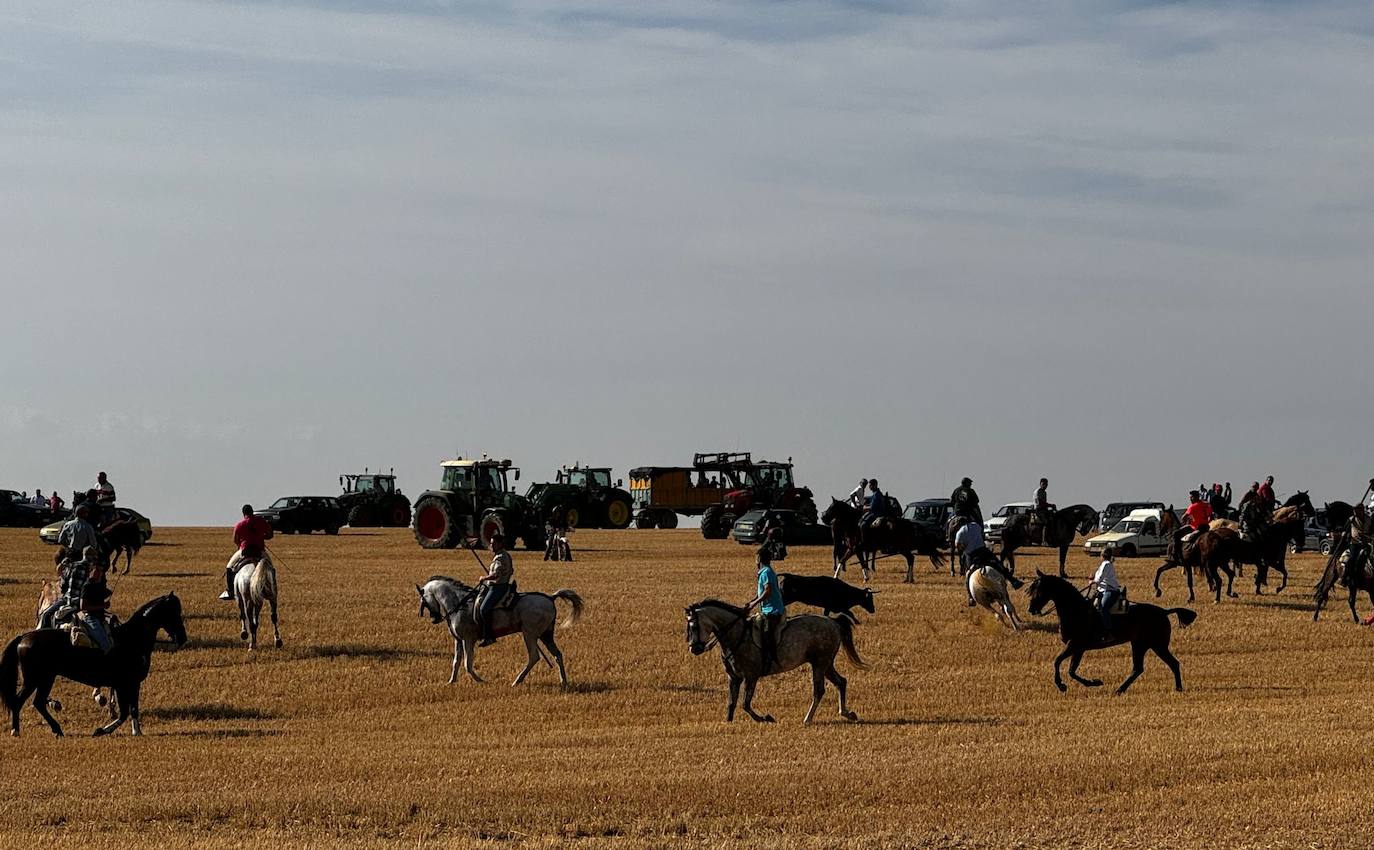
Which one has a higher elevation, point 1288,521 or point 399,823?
point 1288,521

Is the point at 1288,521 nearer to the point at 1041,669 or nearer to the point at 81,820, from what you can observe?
the point at 1041,669

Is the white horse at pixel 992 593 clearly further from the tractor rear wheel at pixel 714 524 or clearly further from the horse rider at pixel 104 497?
the tractor rear wheel at pixel 714 524

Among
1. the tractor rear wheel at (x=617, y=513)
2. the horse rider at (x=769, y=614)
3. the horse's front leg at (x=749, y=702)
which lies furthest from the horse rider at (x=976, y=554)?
the tractor rear wheel at (x=617, y=513)

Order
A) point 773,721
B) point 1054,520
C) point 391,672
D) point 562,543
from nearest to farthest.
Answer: point 773,721 → point 391,672 → point 1054,520 → point 562,543

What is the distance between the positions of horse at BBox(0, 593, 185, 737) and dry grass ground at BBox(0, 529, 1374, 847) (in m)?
0.47

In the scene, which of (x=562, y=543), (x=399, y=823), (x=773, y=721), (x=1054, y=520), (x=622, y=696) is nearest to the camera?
(x=399, y=823)

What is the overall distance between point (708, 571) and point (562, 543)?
6.07 m

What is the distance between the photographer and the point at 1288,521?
36.3 meters

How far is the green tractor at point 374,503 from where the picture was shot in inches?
2805

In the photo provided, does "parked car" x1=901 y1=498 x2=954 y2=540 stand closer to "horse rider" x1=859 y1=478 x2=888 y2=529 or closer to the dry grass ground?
"horse rider" x1=859 y1=478 x2=888 y2=529

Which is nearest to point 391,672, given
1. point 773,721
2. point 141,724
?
point 141,724

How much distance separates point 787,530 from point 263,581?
1163 inches

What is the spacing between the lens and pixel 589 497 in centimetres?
6606

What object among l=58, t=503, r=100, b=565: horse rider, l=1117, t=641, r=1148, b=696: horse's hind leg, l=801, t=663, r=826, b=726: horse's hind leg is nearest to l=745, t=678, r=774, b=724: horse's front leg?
l=801, t=663, r=826, b=726: horse's hind leg
